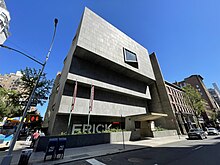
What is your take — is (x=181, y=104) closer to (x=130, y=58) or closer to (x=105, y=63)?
(x=130, y=58)

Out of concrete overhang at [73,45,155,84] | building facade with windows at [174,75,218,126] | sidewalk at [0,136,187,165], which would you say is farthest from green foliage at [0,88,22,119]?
building facade with windows at [174,75,218,126]

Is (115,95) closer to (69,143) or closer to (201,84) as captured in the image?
(69,143)

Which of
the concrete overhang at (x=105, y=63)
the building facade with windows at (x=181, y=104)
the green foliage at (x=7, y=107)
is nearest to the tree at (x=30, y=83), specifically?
the green foliage at (x=7, y=107)

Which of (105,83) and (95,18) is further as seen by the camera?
(95,18)

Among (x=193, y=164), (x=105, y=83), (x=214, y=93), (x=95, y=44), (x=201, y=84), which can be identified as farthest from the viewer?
(x=214, y=93)

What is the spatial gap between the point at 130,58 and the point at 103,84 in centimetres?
983

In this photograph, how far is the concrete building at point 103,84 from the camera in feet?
56.6

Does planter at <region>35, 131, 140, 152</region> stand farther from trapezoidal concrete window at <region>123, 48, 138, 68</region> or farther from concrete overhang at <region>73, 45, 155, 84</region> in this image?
trapezoidal concrete window at <region>123, 48, 138, 68</region>

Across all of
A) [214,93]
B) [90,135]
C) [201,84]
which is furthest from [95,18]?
[214,93]

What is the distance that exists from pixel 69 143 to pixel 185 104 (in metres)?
43.5

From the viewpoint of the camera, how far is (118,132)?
1559 cm

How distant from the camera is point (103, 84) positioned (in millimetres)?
20500

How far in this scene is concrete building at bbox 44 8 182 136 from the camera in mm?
17266

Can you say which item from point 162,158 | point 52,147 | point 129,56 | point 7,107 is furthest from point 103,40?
point 7,107
